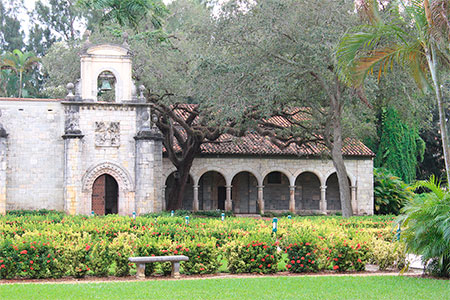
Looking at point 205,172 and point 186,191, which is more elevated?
point 205,172

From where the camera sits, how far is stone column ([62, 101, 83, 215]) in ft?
92.9

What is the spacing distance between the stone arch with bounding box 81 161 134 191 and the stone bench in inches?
610

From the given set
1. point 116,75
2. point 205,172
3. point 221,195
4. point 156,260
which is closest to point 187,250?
point 156,260

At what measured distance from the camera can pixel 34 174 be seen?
1147 inches

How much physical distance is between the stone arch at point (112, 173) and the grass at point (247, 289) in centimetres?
1642

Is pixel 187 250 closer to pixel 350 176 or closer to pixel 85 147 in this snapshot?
pixel 85 147

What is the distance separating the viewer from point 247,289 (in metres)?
11.9

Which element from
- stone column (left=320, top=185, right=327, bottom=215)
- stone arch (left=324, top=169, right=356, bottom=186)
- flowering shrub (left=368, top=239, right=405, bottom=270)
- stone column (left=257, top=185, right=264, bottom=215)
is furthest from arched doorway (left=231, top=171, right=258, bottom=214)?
flowering shrub (left=368, top=239, right=405, bottom=270)

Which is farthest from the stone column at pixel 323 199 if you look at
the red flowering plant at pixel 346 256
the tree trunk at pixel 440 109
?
the red flowering plant at pixel 346 256

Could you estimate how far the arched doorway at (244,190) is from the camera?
40312 mm

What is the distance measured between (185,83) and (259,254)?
1712 cm

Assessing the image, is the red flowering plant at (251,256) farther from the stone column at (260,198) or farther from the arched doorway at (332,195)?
the arched doorway at (332,195)

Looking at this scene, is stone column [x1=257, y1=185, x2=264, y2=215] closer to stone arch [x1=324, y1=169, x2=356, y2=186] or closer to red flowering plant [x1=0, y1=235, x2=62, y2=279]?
stone arch [x1=324, y1=169, x2=356, y2=186]

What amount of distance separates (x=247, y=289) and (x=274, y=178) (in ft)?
95.7
